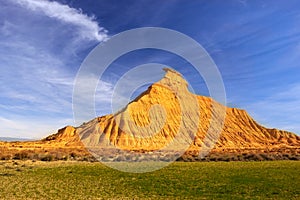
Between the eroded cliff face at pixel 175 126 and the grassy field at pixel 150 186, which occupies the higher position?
the eroded cliff face at pixel 175 126

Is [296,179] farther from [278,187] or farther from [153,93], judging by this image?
[153,93]

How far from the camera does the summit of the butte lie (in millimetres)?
126250

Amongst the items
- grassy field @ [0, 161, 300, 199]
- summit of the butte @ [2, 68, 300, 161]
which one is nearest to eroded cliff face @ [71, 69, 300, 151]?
summit of the butte @ [2, 68, 300, 161]

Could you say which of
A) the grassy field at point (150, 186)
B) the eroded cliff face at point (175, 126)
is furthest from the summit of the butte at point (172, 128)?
the grassy field at point (150, 186)

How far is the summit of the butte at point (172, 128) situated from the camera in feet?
414

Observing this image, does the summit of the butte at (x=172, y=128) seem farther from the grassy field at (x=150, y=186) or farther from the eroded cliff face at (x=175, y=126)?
the grassy field at (x=150, y=186)

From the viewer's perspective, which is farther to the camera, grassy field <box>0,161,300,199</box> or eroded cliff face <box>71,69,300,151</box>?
eroded cliff face <box>71,69,300,151</box>

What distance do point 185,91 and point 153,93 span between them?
21764 millimetres

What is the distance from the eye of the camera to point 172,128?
141125 millimetres

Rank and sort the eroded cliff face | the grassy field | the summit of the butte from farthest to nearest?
1. the eroded cliff face
2. the summit of the butte
3. the grassy field

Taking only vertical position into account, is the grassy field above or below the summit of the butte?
below

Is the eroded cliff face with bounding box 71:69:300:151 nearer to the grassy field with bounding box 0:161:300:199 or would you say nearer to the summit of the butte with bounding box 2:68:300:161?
the summit of the butte with bounding box 2:68:300:161

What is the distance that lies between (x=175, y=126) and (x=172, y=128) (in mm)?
3014

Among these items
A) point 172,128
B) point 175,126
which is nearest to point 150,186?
point 172,128
